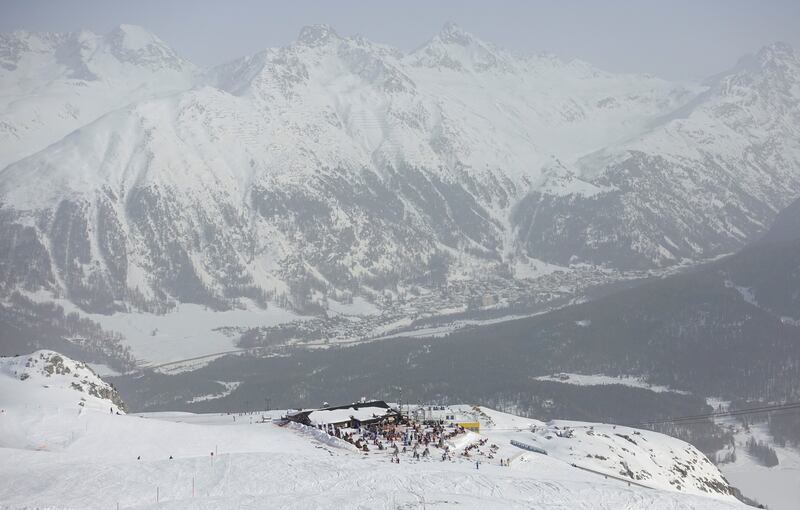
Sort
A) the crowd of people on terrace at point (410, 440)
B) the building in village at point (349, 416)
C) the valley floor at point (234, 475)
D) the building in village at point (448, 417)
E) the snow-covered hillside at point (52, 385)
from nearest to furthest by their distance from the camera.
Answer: the valley floor at point (234, 475) → the crowd of people on terrace at point (410, 440) → the snow-covered hillside at point (52, 385) → the building in village at point (349, 416) → the building in village at point (448, 417)

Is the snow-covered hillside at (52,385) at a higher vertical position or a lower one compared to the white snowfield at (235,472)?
higher

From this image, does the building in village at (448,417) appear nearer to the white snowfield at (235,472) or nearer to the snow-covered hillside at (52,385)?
the white snowfield at (235,472)

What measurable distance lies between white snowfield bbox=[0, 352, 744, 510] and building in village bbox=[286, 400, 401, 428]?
3982 millimetres

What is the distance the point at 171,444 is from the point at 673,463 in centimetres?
8705

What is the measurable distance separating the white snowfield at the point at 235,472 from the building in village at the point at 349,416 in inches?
157

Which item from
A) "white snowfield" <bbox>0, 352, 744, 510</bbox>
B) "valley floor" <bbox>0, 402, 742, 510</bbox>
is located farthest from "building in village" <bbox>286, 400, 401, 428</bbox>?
"valley floor" <bbox>0, 402, 742, 510</bbox>

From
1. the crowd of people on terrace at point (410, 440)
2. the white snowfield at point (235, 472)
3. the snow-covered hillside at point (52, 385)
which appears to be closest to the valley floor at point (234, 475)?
the white snowfield at point (235, 472)

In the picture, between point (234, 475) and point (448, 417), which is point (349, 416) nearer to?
point (448, 417)

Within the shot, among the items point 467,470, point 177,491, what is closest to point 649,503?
point 467,470

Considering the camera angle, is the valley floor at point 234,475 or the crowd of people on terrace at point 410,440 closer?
the valley floor at point 234,475

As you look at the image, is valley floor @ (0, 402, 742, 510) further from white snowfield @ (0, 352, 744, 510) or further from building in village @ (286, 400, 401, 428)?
building in village @ (286, 400, 401, 428)

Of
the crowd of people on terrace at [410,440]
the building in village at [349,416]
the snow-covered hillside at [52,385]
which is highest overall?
the snow-covered hillside at [52,385]

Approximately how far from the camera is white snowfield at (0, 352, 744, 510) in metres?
95.1

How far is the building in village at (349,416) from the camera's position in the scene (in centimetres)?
14250
